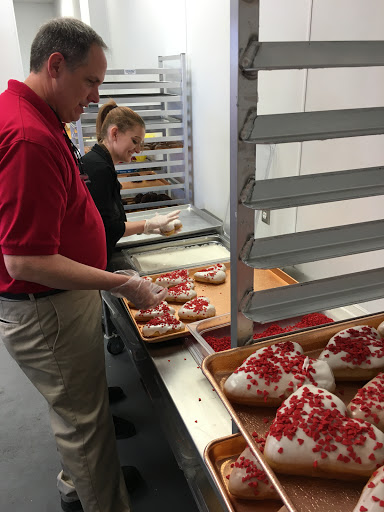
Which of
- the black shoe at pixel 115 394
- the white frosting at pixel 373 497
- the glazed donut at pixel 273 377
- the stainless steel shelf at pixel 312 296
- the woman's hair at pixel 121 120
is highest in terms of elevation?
the woman's hair at pixel 121 120

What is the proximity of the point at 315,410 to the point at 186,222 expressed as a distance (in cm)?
211

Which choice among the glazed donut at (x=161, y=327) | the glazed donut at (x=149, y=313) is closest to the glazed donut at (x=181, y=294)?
the glazed donut at (x=149, y=313)

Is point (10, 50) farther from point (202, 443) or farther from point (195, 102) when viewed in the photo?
point (202, 443)

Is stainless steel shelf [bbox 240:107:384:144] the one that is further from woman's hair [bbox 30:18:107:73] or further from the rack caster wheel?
the rack caster wheel

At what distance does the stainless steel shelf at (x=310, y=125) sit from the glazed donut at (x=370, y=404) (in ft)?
1.66

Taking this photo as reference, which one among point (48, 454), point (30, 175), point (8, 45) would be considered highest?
point (8, 45)

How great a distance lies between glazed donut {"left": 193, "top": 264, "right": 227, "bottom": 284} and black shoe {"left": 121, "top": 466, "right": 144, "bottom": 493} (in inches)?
38.2

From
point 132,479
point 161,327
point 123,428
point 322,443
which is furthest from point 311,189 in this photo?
point 123,428

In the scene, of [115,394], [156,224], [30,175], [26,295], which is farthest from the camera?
[115,394]

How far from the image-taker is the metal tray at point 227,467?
83 centimetres

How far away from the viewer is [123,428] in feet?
7.32

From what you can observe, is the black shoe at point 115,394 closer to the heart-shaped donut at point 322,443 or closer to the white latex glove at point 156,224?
the white latex glove at point 156,224

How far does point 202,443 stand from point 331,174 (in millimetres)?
803

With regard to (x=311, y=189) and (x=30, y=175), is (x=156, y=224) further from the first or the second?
(x=311, y=189)
